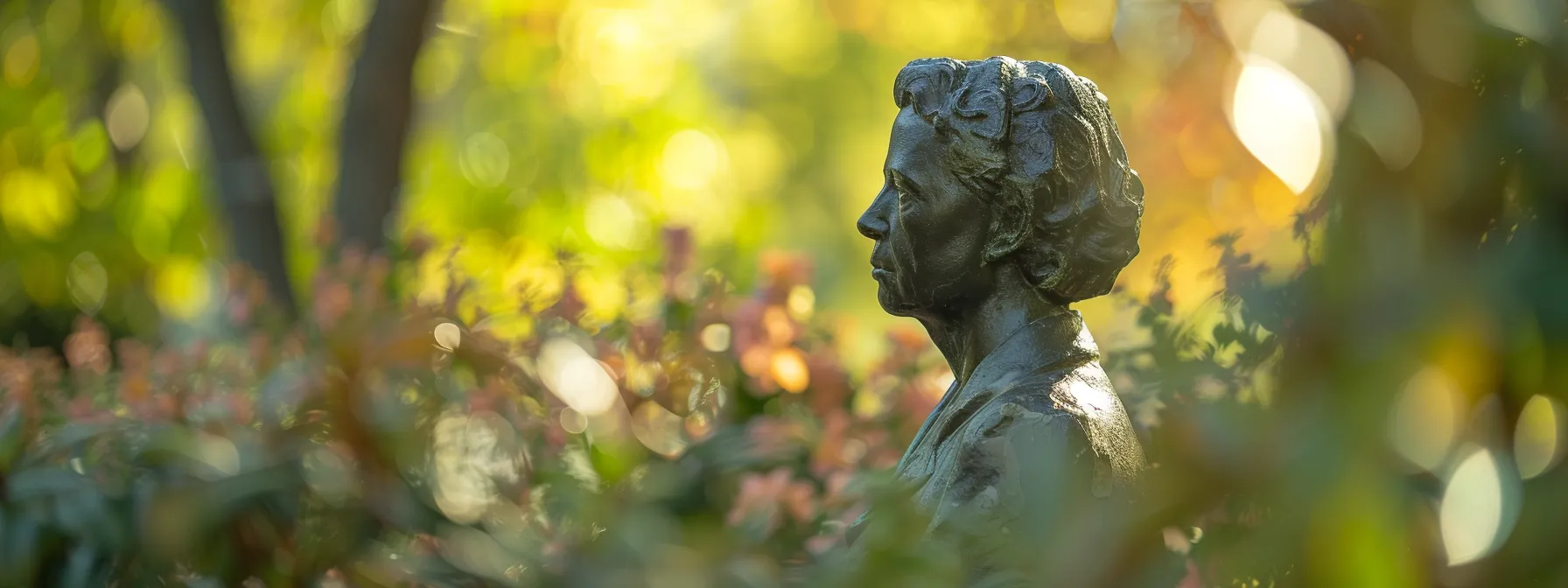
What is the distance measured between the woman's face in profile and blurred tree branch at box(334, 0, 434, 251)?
4520 millimetres

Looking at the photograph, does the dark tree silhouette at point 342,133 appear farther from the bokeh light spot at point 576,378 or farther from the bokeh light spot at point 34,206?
the bokeh light spot at point 34,206

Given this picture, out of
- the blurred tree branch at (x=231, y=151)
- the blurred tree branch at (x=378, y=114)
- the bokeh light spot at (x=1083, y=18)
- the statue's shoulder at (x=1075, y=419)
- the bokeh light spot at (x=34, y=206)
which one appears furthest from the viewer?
the bokeh light spot at (x=34, y=206)

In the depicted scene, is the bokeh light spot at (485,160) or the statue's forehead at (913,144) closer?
the statue's forehead at (913,144)

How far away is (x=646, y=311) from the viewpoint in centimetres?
464

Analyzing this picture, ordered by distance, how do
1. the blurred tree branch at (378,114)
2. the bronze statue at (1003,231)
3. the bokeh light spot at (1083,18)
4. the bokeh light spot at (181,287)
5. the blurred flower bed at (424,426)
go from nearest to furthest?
the bronze statue at (1003,231) < the blurred flower bed at (424,426) < the blurred tree branch at (378,114) < the bokeh light spot at (1083,18) < the bokeh light spot at (181,287)

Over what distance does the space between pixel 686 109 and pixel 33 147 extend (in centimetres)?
474

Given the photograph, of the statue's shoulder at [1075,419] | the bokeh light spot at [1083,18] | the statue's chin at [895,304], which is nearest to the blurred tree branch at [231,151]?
the bokeh light spot at [1083,18]

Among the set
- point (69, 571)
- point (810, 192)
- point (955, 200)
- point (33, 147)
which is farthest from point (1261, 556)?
point (810, 192)

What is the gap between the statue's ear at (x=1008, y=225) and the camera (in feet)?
6.84

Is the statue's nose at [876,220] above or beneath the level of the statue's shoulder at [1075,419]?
above

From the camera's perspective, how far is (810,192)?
73.2 ft

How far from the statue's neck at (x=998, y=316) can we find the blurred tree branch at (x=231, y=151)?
16.0ft

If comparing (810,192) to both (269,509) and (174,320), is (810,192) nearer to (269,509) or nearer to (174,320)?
(174,320)

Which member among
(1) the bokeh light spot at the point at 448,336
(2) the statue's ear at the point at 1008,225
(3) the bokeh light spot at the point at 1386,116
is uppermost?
(2) the statue's ear at the point at 1008,225
